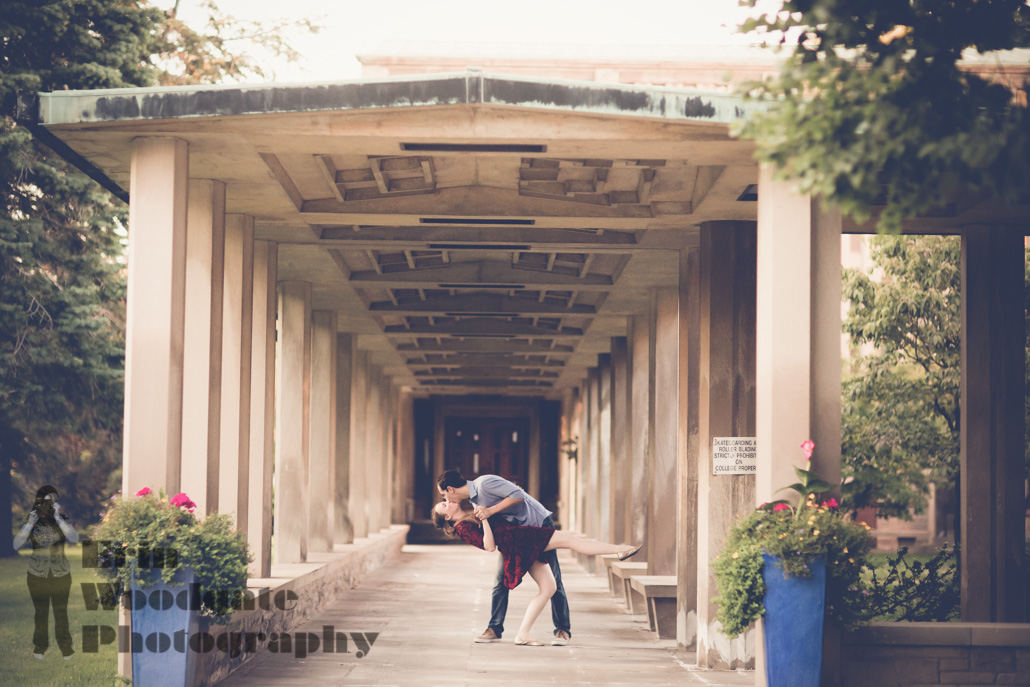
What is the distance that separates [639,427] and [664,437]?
2072 mm

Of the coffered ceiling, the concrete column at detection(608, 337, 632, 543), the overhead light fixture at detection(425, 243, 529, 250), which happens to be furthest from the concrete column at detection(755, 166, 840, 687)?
the concrete column at detection(608, 337, 632, 543)

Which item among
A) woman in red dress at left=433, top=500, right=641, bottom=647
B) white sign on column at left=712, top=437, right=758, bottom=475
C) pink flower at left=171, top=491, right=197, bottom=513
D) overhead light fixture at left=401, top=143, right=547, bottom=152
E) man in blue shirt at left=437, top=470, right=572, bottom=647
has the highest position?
overhead light fixture at left=401, top=143, right=547, bottom=152

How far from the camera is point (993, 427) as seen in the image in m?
10.4

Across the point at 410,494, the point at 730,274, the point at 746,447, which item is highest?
the point at 730,274

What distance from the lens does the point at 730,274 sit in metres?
9.95

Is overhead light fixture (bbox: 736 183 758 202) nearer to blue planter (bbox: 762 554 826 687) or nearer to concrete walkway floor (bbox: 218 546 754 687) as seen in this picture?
blue planter (bbox: 762 554 826 687)

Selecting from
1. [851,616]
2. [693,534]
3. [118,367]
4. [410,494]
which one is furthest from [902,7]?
[410,494]

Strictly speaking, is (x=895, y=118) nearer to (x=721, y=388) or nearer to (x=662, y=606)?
(x=721, y=388)

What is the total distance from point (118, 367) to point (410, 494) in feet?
61.7

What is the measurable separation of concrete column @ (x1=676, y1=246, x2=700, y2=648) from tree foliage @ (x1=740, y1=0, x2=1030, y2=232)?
4946mm

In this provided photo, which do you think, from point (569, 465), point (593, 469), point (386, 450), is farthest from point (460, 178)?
point (569, 465)

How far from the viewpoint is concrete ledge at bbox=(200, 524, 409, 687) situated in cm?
828

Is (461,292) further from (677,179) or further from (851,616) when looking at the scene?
(851,616)

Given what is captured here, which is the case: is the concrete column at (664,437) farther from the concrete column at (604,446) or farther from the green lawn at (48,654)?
the green lawn at (48,654)
